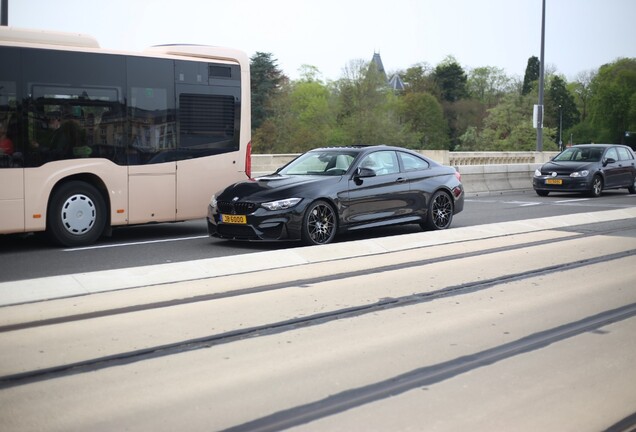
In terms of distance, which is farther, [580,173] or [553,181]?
[553,181]

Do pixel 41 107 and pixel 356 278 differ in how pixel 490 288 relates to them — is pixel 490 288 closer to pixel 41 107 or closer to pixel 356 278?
pixel 356 278

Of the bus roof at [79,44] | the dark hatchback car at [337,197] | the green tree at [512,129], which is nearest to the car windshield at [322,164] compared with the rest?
the dark hatchback car at [337,197]

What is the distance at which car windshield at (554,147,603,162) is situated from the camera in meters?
24.8

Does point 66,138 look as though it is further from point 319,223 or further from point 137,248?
point 319,223

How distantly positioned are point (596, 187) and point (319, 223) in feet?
46.5

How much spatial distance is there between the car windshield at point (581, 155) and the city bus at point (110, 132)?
13.4m

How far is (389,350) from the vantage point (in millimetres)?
6145

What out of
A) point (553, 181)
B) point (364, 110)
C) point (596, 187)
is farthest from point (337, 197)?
point (364, 110)

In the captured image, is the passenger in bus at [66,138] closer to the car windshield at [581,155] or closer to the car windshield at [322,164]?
the car windshield at [322,164]

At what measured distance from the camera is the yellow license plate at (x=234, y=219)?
1212cm

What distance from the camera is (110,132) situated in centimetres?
1282

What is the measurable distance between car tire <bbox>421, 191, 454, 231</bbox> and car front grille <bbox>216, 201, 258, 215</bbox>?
3.50m

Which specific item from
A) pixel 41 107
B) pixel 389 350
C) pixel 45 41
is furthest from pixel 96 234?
pixel 389 350

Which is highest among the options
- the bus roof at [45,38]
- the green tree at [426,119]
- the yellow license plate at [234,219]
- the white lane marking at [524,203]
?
the green tree at [426,119]
